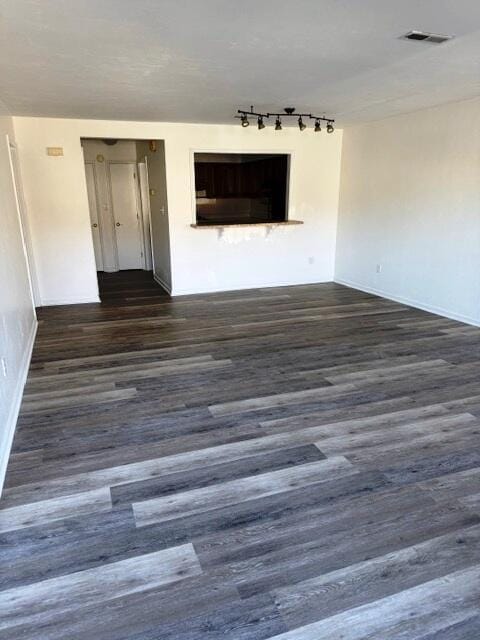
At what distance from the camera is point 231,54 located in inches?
117

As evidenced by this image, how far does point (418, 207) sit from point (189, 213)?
10.5 feet

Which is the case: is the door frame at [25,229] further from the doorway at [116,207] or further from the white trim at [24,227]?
the doorway at [116,207]

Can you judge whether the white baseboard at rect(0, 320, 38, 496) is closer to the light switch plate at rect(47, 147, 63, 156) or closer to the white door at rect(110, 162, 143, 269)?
the light switch plate at rect(47, 147, 63, 156)

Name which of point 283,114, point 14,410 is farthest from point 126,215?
point 14,410

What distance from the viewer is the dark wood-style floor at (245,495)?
1.64m

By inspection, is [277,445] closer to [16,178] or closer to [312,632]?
[312,632]

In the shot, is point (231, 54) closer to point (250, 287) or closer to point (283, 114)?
point (283, 114)

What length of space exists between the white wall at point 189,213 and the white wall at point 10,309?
80cm

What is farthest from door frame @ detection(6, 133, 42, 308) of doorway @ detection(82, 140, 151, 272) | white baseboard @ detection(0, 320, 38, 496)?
doorway @ detection(82, 140, 151, 272)

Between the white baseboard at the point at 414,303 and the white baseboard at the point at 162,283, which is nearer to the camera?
the white baseboard at the point at 414,303

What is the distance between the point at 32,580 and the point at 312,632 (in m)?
1.14

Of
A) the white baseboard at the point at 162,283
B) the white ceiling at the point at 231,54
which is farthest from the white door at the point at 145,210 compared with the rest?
the white ceiling at the point at 231,54

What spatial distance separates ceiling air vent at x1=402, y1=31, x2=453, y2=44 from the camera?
2.61 m

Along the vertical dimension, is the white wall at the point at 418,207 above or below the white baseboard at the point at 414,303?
above
